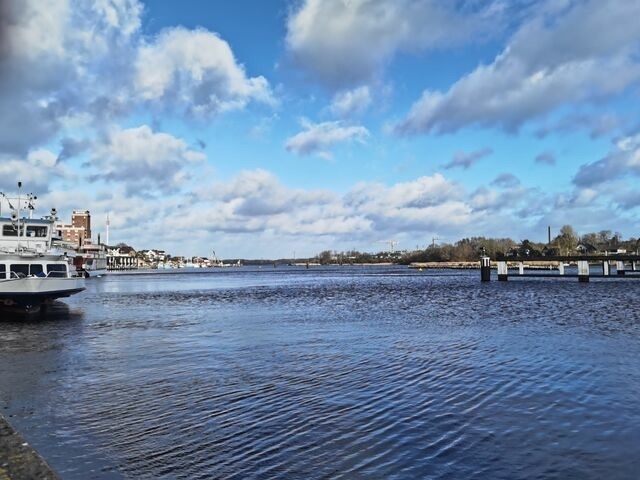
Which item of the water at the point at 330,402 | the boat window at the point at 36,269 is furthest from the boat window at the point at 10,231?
the water at the point at 330,402

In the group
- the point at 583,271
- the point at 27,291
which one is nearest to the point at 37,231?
the point at 27,291

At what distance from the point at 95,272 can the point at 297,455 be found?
153 meters

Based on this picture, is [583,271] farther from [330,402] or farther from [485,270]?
[330,402]

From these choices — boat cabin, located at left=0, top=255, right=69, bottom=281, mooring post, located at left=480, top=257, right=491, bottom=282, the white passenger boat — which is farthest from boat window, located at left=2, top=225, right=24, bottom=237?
mooring post, located at left=480, top=257, right=491, bottom=282

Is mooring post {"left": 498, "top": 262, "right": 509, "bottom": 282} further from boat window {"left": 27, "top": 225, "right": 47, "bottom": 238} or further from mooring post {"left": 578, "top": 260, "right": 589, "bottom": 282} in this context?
boat window {"left": 27, "top": 225, "right": 47, "bottom": 238}

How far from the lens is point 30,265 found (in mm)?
38344

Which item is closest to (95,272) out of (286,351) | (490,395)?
(286,351)

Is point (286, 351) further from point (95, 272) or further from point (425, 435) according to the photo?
point (95, 272)

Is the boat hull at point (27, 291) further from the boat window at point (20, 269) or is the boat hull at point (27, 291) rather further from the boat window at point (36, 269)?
the boat window at point (36, 269)

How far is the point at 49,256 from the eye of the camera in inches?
1556

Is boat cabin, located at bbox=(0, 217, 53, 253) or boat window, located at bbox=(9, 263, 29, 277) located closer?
boat window, located at bbox=(9, 263, 29, 277)

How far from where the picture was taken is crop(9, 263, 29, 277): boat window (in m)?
37.3

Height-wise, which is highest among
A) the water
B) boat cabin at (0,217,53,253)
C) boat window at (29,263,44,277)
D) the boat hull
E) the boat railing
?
boat cabin at (0,217,53,253)

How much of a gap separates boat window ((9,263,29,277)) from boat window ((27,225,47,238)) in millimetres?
4864
